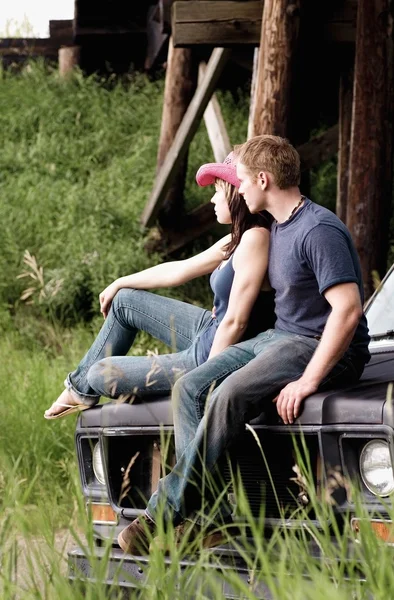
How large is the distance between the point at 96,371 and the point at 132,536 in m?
0.69

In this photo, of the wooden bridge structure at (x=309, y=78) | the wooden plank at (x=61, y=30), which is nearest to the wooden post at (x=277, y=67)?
the wooden bridge structure at (x=309, y=78)

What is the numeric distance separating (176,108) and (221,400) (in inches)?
289

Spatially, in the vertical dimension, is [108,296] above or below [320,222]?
below

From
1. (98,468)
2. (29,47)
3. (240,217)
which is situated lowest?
(98,468)

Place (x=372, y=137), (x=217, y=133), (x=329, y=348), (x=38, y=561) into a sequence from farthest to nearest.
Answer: (x=217, y=133) → (x=372, y=137) → (x=329, y=348) → (x=38, y=561)

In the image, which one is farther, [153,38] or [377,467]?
[153,38]

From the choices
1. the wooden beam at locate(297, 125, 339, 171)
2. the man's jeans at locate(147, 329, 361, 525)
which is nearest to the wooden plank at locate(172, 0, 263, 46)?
the wooden beam at locate(297, 125, 339, 171)

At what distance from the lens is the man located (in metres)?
3.62

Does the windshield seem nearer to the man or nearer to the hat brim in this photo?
the man

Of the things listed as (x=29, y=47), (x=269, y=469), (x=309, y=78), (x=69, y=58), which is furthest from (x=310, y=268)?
(x=29, y=47)

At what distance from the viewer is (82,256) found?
10.5 meters

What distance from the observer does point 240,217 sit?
409 centimetres

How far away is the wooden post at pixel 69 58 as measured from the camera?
1486 centimetres

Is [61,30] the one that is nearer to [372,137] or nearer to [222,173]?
[372,137]
